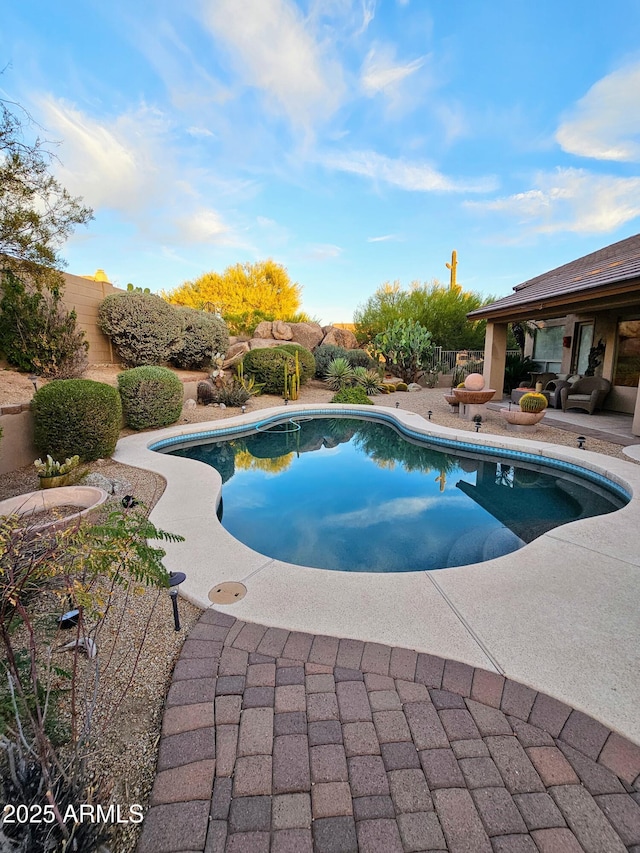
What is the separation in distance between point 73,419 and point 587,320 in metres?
13.0

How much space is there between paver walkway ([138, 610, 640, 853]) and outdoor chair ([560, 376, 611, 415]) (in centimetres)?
1007

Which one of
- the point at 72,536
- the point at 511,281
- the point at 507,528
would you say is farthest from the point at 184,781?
the point at 511,281

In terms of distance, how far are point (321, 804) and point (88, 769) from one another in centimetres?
92

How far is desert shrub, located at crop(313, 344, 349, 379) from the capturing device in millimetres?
15812

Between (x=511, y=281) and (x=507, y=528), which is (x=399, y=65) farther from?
(x=511, y=281)

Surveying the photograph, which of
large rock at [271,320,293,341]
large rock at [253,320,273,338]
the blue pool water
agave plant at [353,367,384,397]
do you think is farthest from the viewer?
large rock at [253,320,273,338]

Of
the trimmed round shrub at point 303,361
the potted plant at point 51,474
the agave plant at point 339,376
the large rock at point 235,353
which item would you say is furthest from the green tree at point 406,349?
the potted plant at point 51,474

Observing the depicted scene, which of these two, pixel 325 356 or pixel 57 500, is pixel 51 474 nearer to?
pixel 57 500


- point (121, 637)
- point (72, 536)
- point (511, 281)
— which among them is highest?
point (511, 281)

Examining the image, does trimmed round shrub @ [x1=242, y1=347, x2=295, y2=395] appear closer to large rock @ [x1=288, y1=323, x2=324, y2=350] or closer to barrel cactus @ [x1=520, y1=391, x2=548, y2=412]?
large rock @ [x1=288, y1=323, x2=324, y2=350]

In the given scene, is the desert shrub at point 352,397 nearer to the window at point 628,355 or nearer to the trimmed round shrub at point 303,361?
the trimmed round shrub at point 303,361

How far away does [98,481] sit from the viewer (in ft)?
16.1

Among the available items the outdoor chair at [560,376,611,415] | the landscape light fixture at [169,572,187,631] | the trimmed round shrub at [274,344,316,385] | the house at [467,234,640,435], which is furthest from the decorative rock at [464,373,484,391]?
the landscape light fixture at [169,572,187,631]

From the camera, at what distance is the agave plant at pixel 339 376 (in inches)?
575
